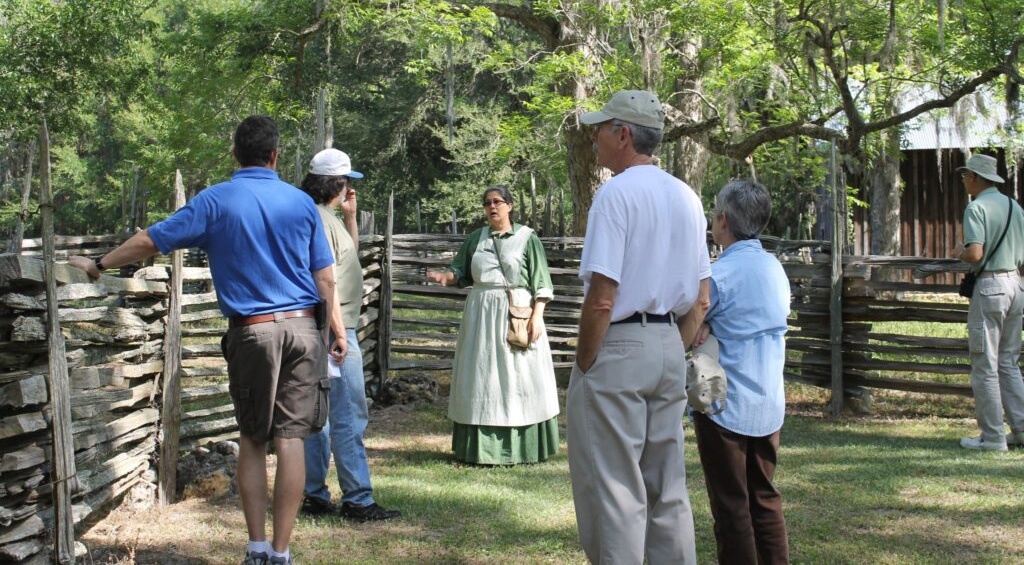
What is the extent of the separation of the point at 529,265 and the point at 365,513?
2216 mm

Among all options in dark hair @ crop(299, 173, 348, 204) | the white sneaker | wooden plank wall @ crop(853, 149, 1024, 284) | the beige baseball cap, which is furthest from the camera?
wooden plank wall @ crop(853, 149, 1024, 284)

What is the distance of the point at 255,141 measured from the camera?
379 centimetres

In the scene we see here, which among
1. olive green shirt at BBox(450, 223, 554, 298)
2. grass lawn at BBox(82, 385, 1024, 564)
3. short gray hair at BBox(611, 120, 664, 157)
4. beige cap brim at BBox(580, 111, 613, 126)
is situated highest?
beige cap brim at BBox(580, 111, 613, 126)

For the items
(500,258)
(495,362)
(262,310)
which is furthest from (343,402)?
(500,258)

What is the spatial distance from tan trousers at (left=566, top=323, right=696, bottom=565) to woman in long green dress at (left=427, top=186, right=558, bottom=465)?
129 inches

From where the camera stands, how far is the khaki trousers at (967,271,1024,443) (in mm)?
6641

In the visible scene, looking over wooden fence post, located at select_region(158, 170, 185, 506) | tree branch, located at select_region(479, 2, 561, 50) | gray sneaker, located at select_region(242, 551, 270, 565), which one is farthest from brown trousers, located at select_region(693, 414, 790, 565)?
tree branch, located at select_region(479, 2, 561, 50)

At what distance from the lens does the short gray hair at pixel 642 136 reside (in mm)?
3246

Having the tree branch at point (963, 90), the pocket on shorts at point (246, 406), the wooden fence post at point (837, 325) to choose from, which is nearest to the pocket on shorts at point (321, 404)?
the pocket on shorts at point (246, 406)

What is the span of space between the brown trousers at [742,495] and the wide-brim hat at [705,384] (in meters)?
0.13

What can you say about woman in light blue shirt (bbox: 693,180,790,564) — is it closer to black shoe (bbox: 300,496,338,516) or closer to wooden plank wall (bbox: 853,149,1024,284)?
black shoe (bbox: 300,496,338,516)

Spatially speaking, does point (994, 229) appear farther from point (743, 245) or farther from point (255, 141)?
point (255, 141)

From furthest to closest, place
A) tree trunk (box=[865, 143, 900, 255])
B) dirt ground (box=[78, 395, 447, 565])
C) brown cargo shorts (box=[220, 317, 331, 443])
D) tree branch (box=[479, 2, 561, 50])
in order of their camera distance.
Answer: tree trunk (box=[865, 143, 900, 255]) < tree branch (box=[479, 2, 561, 50]) < dirt ground (box=[78, 395, 447, 565]) < brown cargo shorts (box=[220, 317, 331, 443])

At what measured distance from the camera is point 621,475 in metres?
3.12
